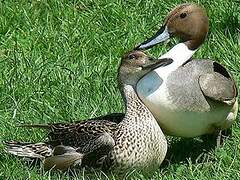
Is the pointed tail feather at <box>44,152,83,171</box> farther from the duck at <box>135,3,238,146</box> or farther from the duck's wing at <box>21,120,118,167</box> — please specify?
the duck at <box>135,3,238,146</box>

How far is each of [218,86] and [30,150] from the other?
1258mm

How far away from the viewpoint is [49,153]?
5906mm

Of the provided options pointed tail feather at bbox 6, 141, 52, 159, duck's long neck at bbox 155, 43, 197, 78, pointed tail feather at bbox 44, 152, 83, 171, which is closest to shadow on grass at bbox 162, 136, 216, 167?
duck's long neck at bbox 155, 43, 197, 78

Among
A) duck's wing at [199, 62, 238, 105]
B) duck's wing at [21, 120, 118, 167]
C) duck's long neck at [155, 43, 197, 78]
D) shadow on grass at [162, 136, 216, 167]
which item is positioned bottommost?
shadow on grass at [162, 136, 216, 167]

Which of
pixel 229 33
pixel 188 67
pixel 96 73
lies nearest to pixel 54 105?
pixel 96 73

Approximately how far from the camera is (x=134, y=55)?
5.97m

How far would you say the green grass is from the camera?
6051 mm

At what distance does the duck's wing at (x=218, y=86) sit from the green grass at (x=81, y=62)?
0.94ft

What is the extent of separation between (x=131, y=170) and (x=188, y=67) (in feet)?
Result: 2.93

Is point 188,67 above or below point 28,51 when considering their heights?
above

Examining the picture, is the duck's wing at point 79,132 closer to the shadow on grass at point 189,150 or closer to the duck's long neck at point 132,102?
the duck's long neck at point 132,102

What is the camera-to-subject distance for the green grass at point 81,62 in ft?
19.9

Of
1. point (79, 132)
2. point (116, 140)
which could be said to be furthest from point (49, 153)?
point (116, 140)

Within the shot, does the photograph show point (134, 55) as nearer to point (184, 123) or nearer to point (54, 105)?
point (184, 123)
